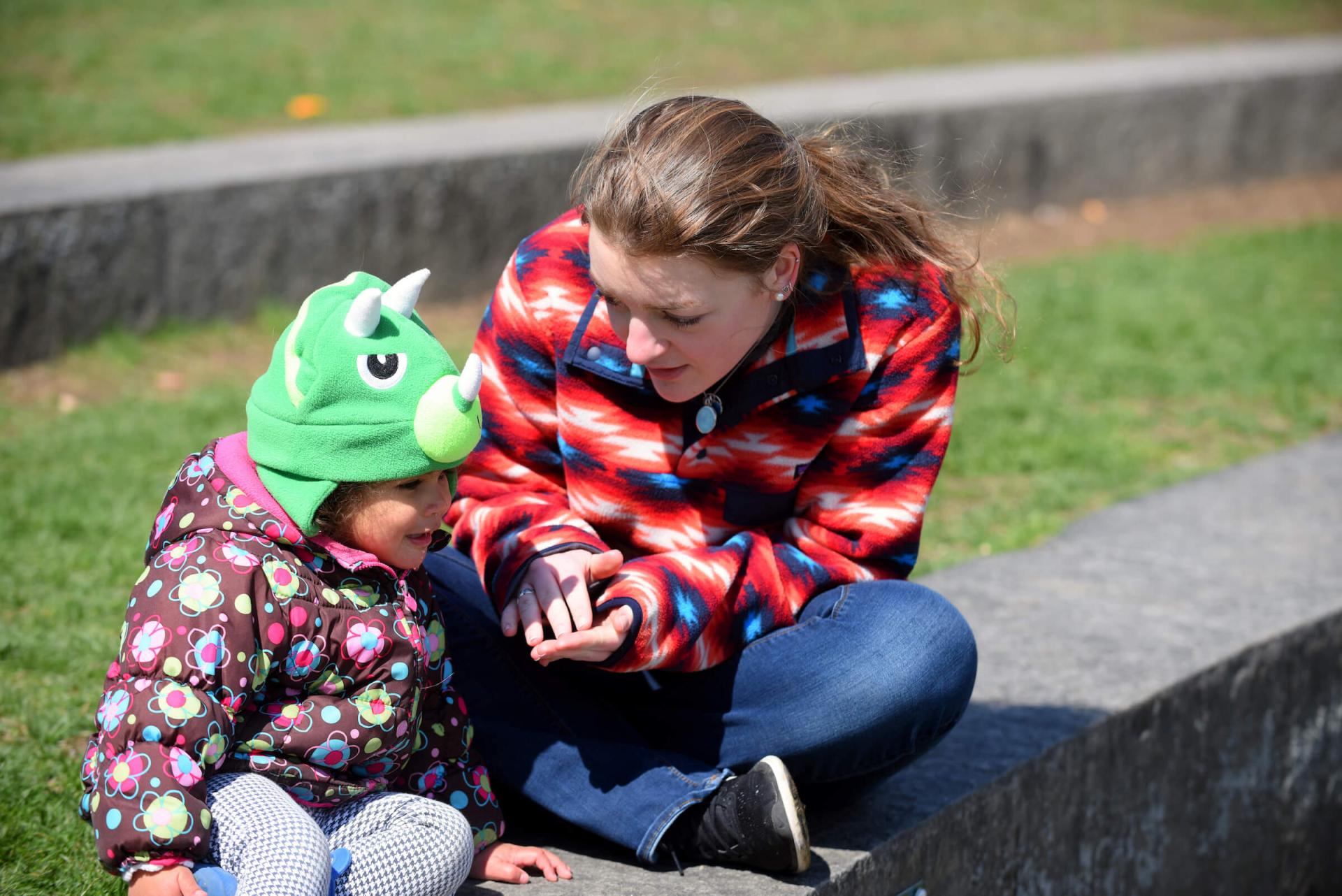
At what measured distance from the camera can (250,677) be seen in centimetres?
166

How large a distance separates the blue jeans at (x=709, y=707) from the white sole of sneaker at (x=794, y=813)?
123mm

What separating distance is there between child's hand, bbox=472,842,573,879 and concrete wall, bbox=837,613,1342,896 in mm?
375

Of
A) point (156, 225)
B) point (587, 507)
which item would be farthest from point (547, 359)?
point (156, 225)

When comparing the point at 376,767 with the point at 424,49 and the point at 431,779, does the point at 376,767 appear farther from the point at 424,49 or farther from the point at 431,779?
the point at 424,49

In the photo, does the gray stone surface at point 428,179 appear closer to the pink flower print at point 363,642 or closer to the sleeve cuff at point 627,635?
the sleeve cuff at point 627,635

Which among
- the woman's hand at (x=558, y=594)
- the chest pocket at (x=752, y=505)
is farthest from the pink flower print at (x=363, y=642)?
the chest pocket at (x=752, y=505)

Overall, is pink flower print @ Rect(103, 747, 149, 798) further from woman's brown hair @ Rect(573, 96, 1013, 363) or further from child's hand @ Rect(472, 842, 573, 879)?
woman's brown hair @ Rect(573, 96, 1013, 363)

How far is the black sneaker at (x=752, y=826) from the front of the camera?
6.33ft

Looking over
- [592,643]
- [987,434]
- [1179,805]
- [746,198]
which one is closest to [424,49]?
[987,434]

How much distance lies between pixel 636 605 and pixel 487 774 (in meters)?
0.39

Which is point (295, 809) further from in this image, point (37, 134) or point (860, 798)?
point (37, 134)

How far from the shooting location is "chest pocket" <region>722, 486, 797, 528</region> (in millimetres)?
2213

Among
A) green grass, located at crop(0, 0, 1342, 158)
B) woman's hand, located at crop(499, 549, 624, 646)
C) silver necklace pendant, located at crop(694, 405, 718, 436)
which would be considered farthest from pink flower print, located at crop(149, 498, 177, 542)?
green grass, located at crop(0, 0, 1342, 158)

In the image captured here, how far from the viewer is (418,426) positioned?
1764 millimetres
